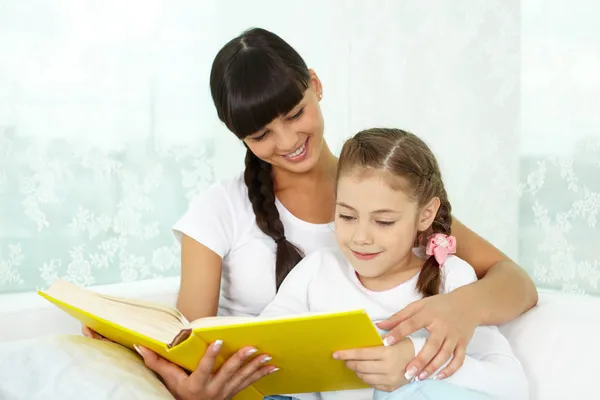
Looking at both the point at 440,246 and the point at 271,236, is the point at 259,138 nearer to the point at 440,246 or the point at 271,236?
the point at 271,236

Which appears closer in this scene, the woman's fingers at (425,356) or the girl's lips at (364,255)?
the woman's fingers at (425,356)

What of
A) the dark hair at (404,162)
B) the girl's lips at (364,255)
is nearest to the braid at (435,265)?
the dark hair at (404,162)

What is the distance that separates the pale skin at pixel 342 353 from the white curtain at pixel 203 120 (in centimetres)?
112

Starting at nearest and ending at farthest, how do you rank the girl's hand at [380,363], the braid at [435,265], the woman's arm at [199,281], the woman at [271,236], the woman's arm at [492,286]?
1. the girl's hand at [380,363]
2. the woman at [271,236]
3. the woman's arm at [492,286]
4. the braid at [435,265]
5. the woman's arm at [199,281]

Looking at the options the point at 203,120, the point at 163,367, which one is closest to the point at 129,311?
the point at 163,367

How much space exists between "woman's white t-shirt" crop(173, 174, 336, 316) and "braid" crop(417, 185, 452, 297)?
0.30m

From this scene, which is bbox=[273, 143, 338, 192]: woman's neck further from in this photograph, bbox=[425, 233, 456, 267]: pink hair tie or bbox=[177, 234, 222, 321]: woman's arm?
bbox=[425, 233, 456, 267]: pink hair tie

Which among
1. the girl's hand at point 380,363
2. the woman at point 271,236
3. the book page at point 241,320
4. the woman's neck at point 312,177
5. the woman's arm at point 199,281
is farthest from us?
the woman's neck at point 312,177

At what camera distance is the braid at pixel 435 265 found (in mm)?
1571

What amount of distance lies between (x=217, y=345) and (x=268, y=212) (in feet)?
2.14

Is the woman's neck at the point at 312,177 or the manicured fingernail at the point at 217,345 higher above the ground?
the woman's neck at the point at 312,177

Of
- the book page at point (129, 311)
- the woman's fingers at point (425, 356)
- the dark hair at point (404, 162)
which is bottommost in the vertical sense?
the woman's fingers at point (425, 356)

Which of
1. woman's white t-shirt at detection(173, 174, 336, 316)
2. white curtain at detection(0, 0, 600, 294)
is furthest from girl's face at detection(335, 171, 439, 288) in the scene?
white curtain at detection(0, 0, 600, 294)

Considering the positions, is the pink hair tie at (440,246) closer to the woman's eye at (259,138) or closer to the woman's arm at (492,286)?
the woman's arm at (492,286)
